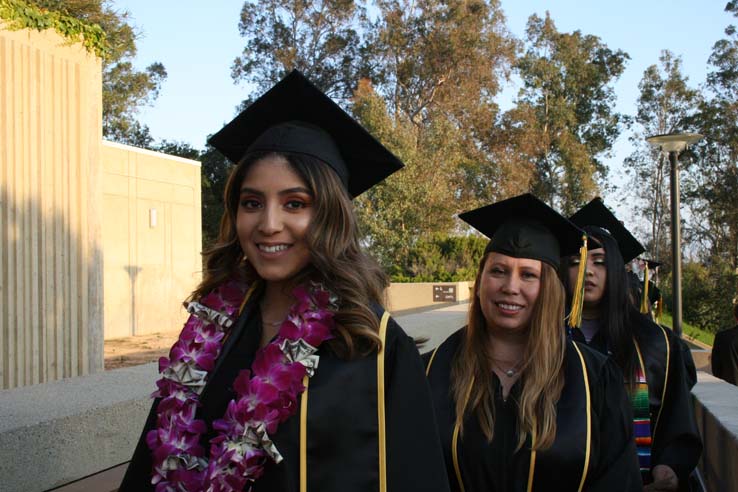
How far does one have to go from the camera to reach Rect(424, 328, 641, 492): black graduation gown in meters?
2.67

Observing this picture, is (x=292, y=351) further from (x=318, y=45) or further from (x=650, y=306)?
(x=318, y=45)

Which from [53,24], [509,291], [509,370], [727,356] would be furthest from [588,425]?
[53,24]

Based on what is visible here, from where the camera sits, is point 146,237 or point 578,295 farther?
point 146,237

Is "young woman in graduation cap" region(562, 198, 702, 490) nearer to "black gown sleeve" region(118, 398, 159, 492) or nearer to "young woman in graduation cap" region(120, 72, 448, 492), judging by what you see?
"young woman in graduation cap" region(120, 72, 448, 492)

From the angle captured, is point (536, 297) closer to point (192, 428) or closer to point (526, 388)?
point (526, 388)

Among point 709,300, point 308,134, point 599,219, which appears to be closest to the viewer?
point 308,134

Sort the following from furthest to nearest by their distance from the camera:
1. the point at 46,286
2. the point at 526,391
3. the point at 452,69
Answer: the point at 452,69
the point at 46,286
the point at 526,391

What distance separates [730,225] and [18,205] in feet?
115

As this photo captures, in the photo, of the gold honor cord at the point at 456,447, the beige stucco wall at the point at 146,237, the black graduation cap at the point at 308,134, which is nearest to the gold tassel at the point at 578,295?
the gold honor cord at the point at 456,447

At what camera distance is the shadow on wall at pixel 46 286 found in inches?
243

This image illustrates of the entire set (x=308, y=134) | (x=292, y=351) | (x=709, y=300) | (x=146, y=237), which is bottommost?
(x=709, y=300)

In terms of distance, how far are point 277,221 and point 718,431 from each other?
2.70 metres

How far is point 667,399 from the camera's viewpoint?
3.83 m

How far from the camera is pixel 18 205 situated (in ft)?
20.7
